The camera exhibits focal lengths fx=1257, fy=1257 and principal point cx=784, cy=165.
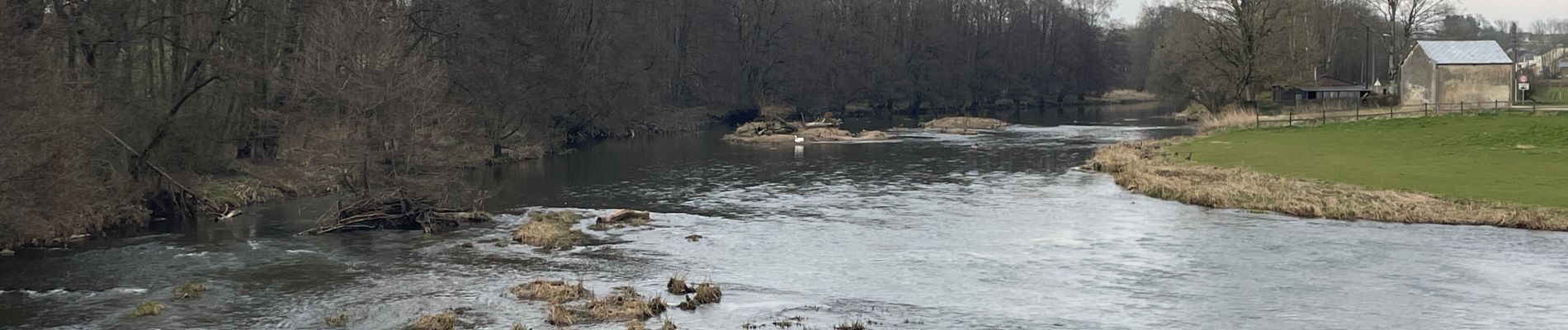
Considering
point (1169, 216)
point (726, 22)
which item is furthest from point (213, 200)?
point (726, 22)

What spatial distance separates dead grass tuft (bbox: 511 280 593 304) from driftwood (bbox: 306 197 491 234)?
10134 mm

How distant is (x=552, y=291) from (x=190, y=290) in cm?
692

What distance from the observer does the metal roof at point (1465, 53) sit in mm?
77000

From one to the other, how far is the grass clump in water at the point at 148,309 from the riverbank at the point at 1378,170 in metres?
27.6

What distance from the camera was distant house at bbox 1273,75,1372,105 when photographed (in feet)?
309

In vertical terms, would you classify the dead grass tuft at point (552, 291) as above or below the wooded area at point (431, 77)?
below

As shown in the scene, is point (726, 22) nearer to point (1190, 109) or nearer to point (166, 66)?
point (1190, 109)

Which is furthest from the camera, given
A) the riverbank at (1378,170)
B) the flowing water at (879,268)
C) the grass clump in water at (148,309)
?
the riverbank at (1378,170)

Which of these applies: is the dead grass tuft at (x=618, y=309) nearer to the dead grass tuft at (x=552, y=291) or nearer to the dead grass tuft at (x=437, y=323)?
the dead grass tuft at (x=552, y=291)

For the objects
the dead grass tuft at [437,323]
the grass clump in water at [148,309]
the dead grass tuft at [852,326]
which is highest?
the grass clump in water at [148,309]

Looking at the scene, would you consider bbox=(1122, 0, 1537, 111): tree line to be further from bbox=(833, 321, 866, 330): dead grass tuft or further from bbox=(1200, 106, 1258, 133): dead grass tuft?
bbox=(833, 321, 866, 330): dead grass tuft

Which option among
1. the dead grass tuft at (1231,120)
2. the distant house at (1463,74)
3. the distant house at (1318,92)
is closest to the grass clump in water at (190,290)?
the dead grass tuft at (1231,120)

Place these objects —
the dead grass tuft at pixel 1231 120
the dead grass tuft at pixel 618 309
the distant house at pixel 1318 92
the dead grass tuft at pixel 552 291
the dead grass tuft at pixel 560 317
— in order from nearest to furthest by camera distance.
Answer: the dead grass tuft at pixel 560 317 < the dead grass tuft at pixel 618 309 < the dead grass tuft at pixel 552 291 < the dead grass tuft at pixel 1231 120 < the distant house at pixel 1318 92

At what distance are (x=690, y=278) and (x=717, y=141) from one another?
172 feet
